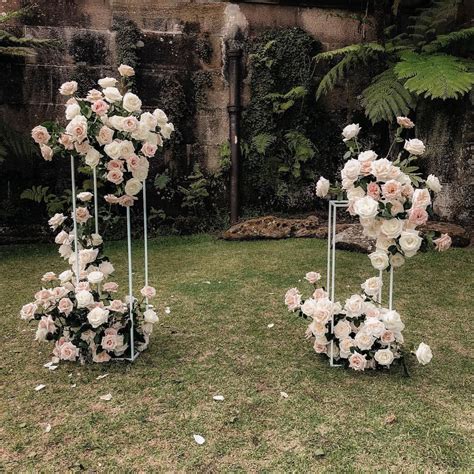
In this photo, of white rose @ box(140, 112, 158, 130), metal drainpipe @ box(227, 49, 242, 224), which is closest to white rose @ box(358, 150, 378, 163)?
white rose @ box(140, 112, 158, 130)

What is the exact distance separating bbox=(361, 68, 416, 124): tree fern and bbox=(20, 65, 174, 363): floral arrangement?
11.6ft

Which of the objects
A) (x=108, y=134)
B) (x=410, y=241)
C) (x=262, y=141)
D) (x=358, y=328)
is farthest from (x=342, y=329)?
(x=262, y=141)

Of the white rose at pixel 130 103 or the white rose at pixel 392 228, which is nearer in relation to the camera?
the white rose at pixel 392 228

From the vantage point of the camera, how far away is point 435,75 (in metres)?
5.15

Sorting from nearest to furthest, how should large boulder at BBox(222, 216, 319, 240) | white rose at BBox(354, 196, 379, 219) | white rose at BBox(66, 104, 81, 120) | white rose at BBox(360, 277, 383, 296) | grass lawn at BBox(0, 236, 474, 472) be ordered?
1. grass lawn at BBox(0, 236, 474, 472)
2. white rose at BBox(354, 196, 379, 219)
3. white rose at BBox(66, 104, 81, 120)
4. white rose at BBox(360, 277, 383, 296)
5. large boulder at BBox(222, 216, 319, 240)

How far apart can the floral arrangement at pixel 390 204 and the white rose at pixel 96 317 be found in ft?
4.38

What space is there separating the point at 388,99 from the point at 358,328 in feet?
12.1

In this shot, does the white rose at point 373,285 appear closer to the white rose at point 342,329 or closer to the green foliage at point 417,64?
the white rose at point 342,329

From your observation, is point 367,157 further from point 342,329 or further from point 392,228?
point 342,329

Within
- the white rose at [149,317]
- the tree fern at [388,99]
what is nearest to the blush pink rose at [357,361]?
the white rose at [149,317]

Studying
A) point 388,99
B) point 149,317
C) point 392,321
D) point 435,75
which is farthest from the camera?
point 388,99

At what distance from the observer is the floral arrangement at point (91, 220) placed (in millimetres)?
2576

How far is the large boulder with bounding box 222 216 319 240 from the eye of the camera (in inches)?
241

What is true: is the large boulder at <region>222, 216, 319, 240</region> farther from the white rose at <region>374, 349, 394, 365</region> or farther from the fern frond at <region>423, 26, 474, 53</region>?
the white rose at <region>374, 349, 394, 365</region>
